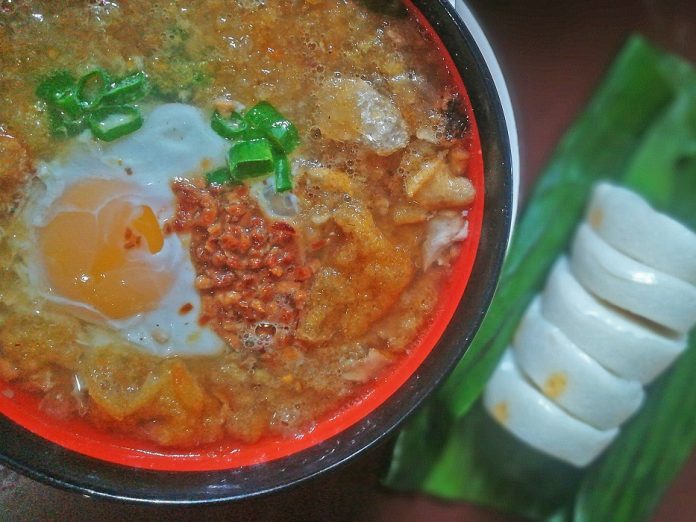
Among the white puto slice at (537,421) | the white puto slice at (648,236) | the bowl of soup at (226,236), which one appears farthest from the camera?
the white puto slice at (537,421)

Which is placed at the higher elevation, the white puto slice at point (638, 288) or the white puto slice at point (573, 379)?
the white puto slice at point (638, 288)

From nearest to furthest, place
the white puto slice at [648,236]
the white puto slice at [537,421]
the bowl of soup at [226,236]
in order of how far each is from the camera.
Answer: the bowl of soup at [226,236], the white puto slice at [648,236], the white puto slice at [537,421]

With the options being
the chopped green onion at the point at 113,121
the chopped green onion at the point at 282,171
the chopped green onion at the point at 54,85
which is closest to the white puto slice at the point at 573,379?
the chopped green onion at the point at 282,171

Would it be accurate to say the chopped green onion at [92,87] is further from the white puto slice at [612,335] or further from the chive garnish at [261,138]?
the white puto slice at [612,335]

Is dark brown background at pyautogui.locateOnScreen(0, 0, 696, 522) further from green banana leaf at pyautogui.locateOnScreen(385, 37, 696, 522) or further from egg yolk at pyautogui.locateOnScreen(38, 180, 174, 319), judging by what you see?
egg yolk at pyautogui.locateOnScreen(38, 180, 174, 319)

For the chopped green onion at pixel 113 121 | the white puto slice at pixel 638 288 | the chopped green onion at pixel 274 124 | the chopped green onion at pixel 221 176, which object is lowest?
the white puto slice at pixel 638 288

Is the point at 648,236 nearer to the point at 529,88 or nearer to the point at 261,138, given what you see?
the point at 529,88
